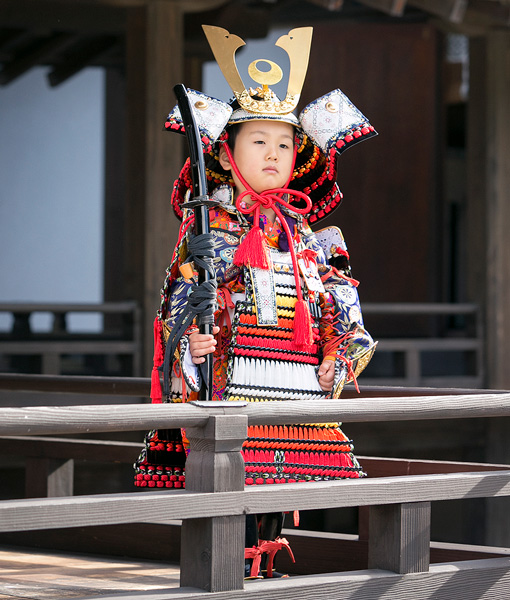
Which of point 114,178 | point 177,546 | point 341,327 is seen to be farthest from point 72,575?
point 114,178

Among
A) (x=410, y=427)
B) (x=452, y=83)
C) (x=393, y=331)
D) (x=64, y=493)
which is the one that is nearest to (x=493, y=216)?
(x=410, y=427)

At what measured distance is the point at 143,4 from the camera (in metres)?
7.18

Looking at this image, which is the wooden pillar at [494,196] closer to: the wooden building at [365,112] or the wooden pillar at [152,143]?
the wooden building at [365,112]

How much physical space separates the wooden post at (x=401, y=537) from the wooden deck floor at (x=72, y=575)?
63 cm

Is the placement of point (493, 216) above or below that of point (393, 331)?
above

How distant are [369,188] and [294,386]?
775 centimetres

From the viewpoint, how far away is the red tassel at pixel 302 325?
2.79 meters

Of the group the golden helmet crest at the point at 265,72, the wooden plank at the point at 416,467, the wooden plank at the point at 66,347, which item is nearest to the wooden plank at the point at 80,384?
the wooden plank at the point at 416,467

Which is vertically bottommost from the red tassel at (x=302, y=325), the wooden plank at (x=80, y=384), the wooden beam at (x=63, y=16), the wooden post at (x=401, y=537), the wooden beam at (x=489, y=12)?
the wooden post at (x=401, y=537)

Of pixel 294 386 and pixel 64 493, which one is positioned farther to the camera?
pixel 64 493

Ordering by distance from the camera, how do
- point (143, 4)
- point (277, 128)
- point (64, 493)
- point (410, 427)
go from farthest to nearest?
point (410, 427) → point (143, 4) → point (64, 493) → point (277, 128)

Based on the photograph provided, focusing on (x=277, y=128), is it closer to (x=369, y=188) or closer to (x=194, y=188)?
(x=194, y=188)

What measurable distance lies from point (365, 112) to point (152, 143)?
351cm

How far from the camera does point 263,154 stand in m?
2.89
